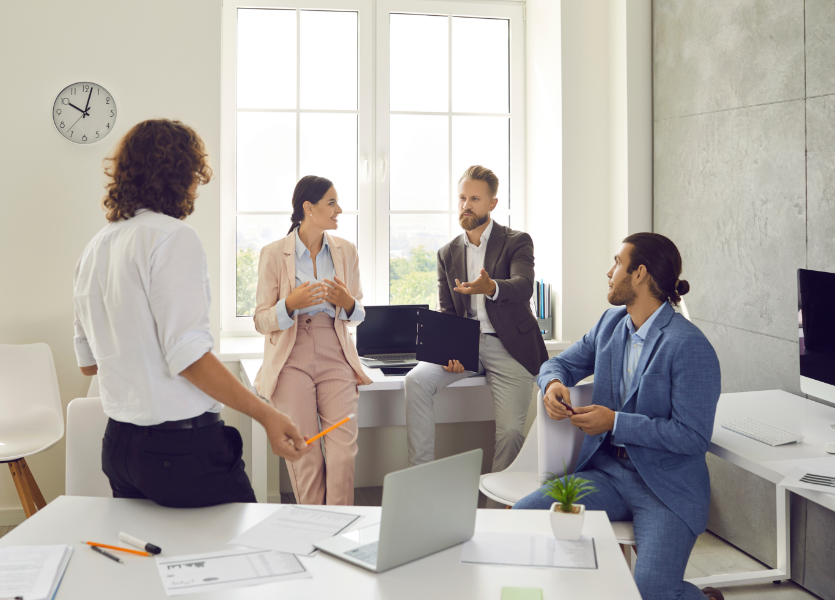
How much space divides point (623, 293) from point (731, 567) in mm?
1476

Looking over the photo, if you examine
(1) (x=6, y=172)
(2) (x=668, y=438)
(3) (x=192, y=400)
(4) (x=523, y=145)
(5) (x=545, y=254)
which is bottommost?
(2) (x=668, y=438)

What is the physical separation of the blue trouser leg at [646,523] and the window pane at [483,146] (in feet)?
7.78

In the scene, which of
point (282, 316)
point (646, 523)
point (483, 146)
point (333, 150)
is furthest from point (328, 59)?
point (646, 523)

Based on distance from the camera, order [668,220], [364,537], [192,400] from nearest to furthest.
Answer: [364,537], [192,400], [668,220]

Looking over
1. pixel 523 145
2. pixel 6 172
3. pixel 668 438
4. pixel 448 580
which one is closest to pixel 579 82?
pixel 523 145

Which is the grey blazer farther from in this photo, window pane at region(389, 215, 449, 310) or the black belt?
the black belt

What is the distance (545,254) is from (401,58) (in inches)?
56.6

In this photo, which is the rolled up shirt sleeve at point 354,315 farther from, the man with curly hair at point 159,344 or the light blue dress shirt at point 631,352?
the man with curly hair at point 159,344

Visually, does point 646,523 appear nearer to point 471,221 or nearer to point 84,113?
point 471,221

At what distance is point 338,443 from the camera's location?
3.01 m

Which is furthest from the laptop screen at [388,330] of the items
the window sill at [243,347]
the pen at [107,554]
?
the pen at [107,554]

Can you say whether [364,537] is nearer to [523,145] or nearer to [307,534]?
[307,534]

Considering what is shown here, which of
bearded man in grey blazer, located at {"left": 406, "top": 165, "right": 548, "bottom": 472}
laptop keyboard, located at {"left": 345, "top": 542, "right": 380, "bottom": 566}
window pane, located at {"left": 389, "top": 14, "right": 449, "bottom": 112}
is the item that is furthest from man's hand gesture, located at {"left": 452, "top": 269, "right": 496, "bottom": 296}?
laptop keyboard, located at {"left": 345, "top": 542, "right": 380, "bottom": 566}

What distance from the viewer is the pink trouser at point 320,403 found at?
3014 mm
